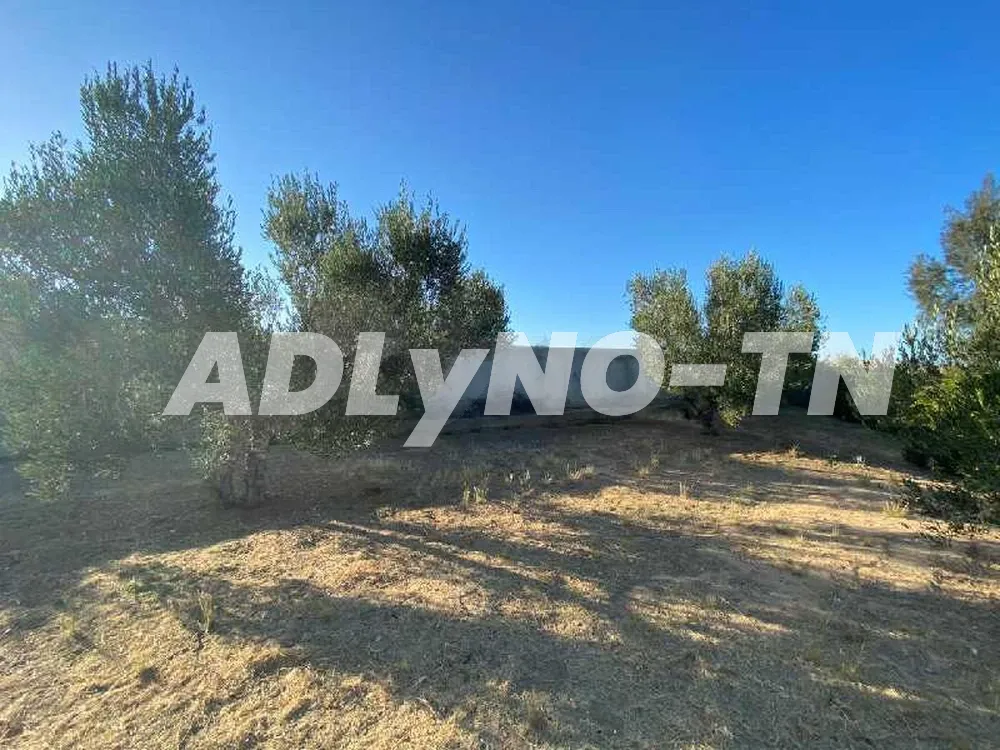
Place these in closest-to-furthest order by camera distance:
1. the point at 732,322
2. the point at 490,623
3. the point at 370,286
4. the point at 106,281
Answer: the point at 490,623 → the point at 106,281 → the point at 370,286 → the point at 732,322

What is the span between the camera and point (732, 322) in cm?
1384

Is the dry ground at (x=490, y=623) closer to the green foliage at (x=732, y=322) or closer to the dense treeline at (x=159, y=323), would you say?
the dense treeline at (x=159, y=323)

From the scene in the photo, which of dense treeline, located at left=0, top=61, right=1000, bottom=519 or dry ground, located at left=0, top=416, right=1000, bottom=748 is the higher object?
Result: dense treeline, located at left=0, top=61, right=1000, bottom=519

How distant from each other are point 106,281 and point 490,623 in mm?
6724

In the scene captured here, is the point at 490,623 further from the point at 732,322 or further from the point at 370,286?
the point at 732,322

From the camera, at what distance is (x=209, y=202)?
6977 mm

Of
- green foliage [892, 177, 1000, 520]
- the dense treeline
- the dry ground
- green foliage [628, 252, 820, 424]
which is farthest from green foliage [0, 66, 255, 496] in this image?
green foliage [628, 252, 820, 424]

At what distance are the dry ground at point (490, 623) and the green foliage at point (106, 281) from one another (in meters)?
1.84

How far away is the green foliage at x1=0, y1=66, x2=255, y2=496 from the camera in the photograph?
6094 mm

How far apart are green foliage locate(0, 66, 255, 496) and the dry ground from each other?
1.84 m

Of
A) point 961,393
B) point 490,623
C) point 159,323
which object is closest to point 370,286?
point 159,323

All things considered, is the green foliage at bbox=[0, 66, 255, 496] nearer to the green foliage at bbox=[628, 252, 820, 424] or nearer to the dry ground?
the dry ground

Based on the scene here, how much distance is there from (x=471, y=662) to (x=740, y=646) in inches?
98.3

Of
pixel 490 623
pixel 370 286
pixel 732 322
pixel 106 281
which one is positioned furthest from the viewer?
pixel 732 322
